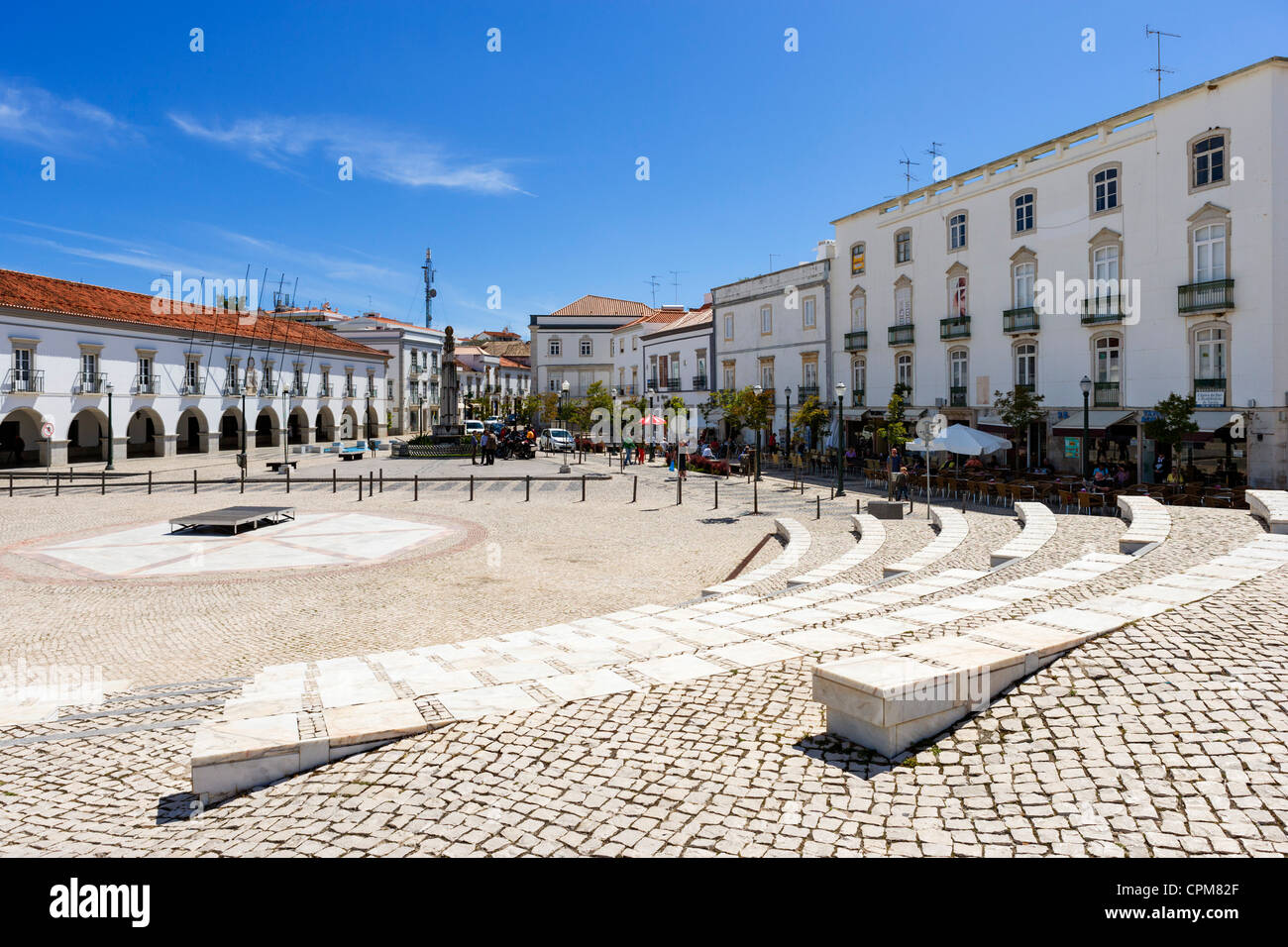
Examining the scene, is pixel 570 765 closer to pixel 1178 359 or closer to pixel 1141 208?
pixel 1178 359

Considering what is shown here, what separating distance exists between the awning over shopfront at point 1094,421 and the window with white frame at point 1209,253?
180 inches

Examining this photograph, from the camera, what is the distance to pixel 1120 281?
2605cm

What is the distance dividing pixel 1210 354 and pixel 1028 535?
15.5 meters

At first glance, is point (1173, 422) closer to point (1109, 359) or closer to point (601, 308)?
point (1109, 359)

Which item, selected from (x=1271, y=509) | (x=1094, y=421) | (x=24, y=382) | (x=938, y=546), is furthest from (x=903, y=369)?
(x=24, y=382)

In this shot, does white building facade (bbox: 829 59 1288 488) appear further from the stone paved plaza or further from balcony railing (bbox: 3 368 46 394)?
balcony railing (bbox: 3 368 46 394)

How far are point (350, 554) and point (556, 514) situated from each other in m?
7.29

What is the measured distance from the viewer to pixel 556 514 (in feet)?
72.4

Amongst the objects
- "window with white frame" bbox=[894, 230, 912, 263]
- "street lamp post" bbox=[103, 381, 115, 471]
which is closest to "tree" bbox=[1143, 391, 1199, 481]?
"window with white frame" bbox=[894, 230, 912, 263]

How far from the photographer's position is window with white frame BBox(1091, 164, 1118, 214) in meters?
26.2

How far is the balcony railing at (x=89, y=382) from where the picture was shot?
41.2 meters

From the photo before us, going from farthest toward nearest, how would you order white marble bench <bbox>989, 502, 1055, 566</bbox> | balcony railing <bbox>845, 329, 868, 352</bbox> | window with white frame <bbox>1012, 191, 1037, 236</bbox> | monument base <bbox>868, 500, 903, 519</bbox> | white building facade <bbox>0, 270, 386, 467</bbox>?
white building facade <bbox>0, 270, 386, 467</bbox> < balcony railing <bbox>845, 329, 868, 352</bbox> < window with white frame <bbox>1012, 191, 1037, 236</bbox> < monument base <bbox>868, 500, 903, 519</bbox> < white marble bench <bbox>989, 502, 1055, 566</bbox>

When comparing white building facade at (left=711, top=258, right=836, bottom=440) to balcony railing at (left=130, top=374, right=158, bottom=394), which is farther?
balcony railing at (left=130, top=374, right=158, bottom=394)

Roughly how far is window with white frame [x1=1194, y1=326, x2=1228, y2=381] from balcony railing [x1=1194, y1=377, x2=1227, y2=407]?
0.21 feet
